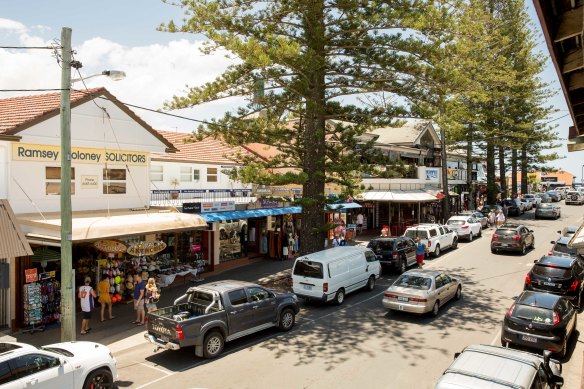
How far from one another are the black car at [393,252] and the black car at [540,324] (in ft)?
30.3

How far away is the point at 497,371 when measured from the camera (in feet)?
23.9

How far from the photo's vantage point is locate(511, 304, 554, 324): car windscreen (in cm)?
1094

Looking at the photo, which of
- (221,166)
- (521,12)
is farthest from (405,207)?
(521,12)

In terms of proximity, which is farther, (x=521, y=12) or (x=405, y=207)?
(x=521, y=12)

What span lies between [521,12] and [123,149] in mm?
45780

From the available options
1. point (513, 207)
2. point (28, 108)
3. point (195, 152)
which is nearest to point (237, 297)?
point (28, 108)

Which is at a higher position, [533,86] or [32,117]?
[533,86]

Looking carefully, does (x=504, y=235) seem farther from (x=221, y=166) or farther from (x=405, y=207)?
(x=221, y=166)

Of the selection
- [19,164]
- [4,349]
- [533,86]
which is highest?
[533,86]

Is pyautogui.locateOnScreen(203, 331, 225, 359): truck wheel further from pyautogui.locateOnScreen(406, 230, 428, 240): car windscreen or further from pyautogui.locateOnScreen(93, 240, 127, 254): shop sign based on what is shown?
pyautogui.locateOnScreen(406, 230, 428, 240): car windscreen

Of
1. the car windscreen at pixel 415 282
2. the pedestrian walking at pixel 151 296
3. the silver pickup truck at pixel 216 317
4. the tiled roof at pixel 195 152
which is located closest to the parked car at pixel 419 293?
the car windscreen at pixel 415 282

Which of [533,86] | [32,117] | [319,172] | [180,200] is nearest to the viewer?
[32,117]

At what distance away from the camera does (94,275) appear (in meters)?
16.2

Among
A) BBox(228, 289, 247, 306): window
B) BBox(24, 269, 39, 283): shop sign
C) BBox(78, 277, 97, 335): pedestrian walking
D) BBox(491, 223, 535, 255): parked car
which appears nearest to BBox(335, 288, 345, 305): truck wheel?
BBox(228, 289, 247, 306): window
